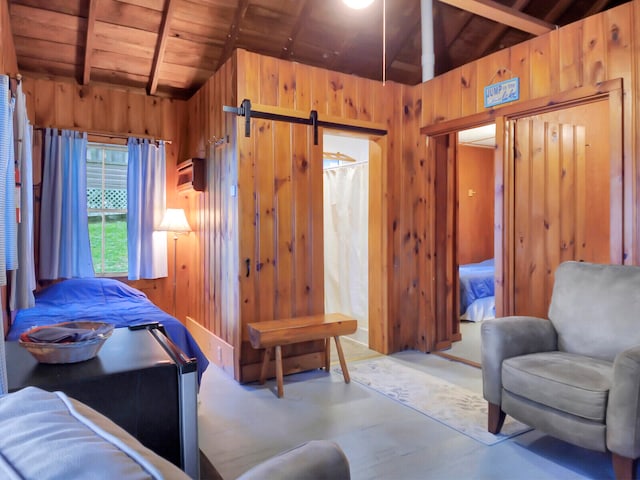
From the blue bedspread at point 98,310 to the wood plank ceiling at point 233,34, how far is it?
2.01m

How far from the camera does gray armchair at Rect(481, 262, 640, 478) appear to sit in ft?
6.05

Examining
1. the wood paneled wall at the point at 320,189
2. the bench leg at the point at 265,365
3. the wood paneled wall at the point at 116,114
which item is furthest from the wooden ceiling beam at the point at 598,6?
the bench leg at the point at 265,365

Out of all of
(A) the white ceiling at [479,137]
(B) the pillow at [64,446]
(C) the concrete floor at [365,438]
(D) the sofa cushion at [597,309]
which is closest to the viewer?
(B) the pillow at [64,446]

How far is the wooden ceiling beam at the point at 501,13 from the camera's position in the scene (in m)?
3.17

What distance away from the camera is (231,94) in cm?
347

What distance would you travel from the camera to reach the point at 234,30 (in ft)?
13.1

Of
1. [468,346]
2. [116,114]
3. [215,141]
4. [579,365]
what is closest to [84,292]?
[215,141]

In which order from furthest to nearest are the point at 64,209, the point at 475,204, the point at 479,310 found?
1. the point at 475,204
2. the point at 479,310
3. the point at 64,209

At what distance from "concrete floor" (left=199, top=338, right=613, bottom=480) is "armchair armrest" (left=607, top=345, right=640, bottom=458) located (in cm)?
29

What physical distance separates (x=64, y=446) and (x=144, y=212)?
4214 mm

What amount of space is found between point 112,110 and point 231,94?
173 centimetres

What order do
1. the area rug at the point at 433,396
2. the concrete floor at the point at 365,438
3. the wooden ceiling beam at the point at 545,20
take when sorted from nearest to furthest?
the concrete floor at the point at 365,438 < the area rug at the point at 433,396 < the wooden ceiling beam at the point at 545,20

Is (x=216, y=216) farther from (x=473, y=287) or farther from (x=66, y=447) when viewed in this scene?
(x=66, y=447)

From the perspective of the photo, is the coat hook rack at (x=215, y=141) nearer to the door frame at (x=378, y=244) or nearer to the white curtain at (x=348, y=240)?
the door frame at (x=378, y=244)
